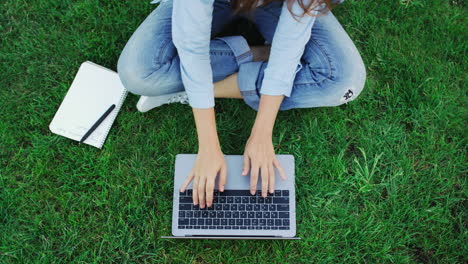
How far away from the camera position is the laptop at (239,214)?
185 centimetres

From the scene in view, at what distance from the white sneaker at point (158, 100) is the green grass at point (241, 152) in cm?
6

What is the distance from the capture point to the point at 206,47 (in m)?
1.65

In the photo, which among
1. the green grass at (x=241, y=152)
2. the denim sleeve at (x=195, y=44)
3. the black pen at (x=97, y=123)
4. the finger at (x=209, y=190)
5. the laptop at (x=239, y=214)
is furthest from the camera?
the black pen at (x=97, y=123)

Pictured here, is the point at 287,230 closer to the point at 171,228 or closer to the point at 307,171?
the point at 307,171

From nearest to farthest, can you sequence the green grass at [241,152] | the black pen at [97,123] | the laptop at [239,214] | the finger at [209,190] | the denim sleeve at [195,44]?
the denim sleeve at [195,44]
the finger at [209,190]
the laptop at [239,214]
the green grass at [241,152]
the black pen at [97,123]

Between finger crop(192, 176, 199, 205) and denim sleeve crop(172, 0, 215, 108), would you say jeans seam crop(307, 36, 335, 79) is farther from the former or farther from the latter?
finger crop(192, 176, 199, 205)

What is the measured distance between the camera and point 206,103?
172cm

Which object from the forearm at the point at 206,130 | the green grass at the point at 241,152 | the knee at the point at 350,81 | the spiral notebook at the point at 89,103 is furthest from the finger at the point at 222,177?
the spiral notebook at the point at 89,103

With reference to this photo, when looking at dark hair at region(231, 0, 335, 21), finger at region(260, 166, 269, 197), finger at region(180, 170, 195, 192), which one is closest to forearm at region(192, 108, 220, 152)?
finger at region(180, 170, 195, 192)

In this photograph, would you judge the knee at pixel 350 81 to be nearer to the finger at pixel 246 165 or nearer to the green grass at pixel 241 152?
the green grass at pixel 241 152

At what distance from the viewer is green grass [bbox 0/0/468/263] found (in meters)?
2.02

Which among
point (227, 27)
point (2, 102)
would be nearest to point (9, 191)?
point (2, 102)

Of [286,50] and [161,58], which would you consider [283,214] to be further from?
[161,58]

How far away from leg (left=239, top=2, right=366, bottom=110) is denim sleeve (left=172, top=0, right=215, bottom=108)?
0.25 meters
